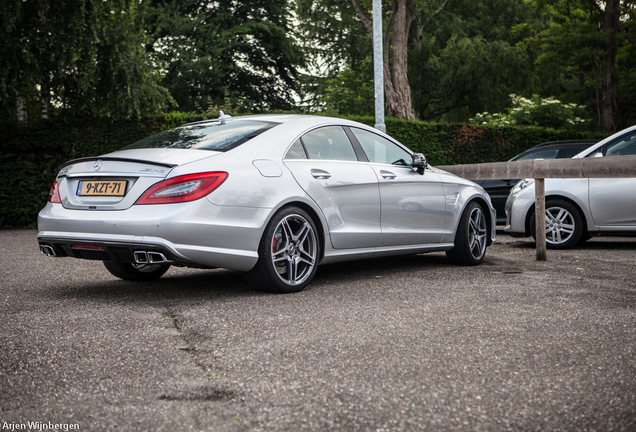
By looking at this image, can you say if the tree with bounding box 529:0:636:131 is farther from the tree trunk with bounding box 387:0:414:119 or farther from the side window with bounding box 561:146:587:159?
the side window with bounding box 561:146:587:159

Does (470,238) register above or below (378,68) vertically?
below

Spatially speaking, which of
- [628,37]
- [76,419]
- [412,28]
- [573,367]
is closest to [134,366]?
[76,419]

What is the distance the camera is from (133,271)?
5.99m

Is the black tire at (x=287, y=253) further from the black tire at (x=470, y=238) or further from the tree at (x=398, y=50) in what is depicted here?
the tree at (x=398, y=50)

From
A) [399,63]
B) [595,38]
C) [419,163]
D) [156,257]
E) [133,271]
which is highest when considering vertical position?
[595,38]

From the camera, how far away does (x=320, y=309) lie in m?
4.54

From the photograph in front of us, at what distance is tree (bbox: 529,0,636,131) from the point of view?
24.7 m

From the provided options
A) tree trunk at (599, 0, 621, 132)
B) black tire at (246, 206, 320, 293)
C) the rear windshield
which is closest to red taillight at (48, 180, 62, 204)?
the rear windshield

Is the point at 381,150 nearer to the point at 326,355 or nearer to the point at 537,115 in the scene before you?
the point at 326,355

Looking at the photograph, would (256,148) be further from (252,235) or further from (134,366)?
(134,366)

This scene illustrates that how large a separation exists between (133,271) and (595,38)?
918 inches

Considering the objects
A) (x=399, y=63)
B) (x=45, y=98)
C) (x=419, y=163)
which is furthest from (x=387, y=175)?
(x=399, y=63)

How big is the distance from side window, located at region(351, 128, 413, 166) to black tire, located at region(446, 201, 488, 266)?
927mm

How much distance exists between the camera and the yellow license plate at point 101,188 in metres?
4.77
